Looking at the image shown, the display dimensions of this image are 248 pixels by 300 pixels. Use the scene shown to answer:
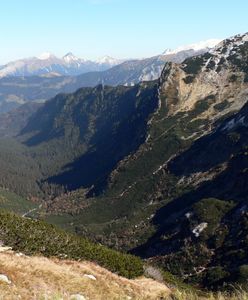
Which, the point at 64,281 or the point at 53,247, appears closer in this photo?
the point at 64,281

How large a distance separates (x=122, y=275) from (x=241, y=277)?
135957 millimetres

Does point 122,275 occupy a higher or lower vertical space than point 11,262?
lower

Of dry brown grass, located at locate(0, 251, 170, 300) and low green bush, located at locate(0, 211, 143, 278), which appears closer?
dry brown grass, located at locate(0, 251, 170, 300)

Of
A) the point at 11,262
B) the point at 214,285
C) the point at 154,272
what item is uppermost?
the point at 11,262

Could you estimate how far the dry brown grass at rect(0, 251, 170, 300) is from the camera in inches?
1462

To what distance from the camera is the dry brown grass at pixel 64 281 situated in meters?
37.1

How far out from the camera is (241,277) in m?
180

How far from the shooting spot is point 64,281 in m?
42.4

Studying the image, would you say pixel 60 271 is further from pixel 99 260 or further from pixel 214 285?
pixel 214 285

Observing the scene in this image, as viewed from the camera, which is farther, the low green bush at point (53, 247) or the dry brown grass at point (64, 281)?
the low green bush at point (53, 247)

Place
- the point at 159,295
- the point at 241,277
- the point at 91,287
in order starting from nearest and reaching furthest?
the point at 91,287 → the point at 159,295 → the point at 241,277

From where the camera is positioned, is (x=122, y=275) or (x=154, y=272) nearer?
(x=122, y=275)

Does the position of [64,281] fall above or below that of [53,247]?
above

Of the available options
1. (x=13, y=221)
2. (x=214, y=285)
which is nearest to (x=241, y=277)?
(x=214, y=285)
